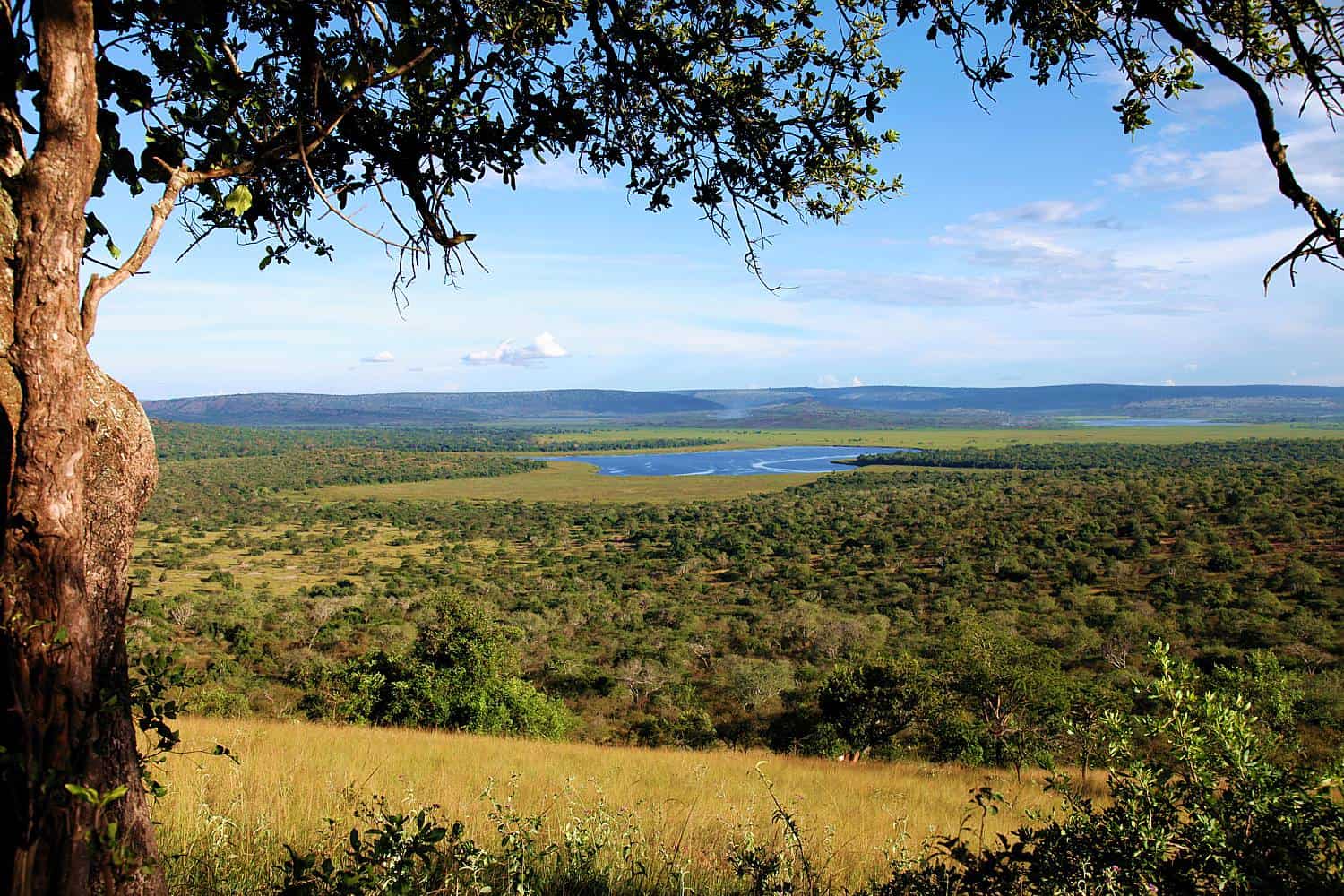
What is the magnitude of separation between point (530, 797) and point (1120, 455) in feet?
466

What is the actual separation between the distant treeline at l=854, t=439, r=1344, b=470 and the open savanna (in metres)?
109

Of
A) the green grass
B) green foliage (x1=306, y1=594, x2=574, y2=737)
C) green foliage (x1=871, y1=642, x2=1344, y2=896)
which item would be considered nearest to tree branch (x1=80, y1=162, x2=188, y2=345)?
green foliage (x1=871, y1=642, x2=1344, y2=896)

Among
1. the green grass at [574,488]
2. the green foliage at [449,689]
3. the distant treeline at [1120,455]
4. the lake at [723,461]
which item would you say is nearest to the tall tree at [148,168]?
the green foliage at [449,689]

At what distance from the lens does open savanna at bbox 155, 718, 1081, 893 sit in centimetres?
379

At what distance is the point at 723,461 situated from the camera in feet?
549

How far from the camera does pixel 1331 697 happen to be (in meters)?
21.3

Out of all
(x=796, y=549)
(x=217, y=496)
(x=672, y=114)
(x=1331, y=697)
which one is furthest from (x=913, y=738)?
(x=217, y=496)

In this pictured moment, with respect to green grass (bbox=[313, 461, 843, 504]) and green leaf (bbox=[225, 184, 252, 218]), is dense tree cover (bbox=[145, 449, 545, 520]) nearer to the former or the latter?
green grass (bbox=[313, 461, 843, 504])

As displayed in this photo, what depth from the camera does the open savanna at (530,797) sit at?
3791 mm

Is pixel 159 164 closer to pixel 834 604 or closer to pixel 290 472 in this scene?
pixel 834 604

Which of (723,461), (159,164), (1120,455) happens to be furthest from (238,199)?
(723,461)

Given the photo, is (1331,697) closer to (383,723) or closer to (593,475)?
(383,723)

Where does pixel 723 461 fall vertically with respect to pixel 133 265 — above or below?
below

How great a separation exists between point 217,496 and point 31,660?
118896 millimetres
